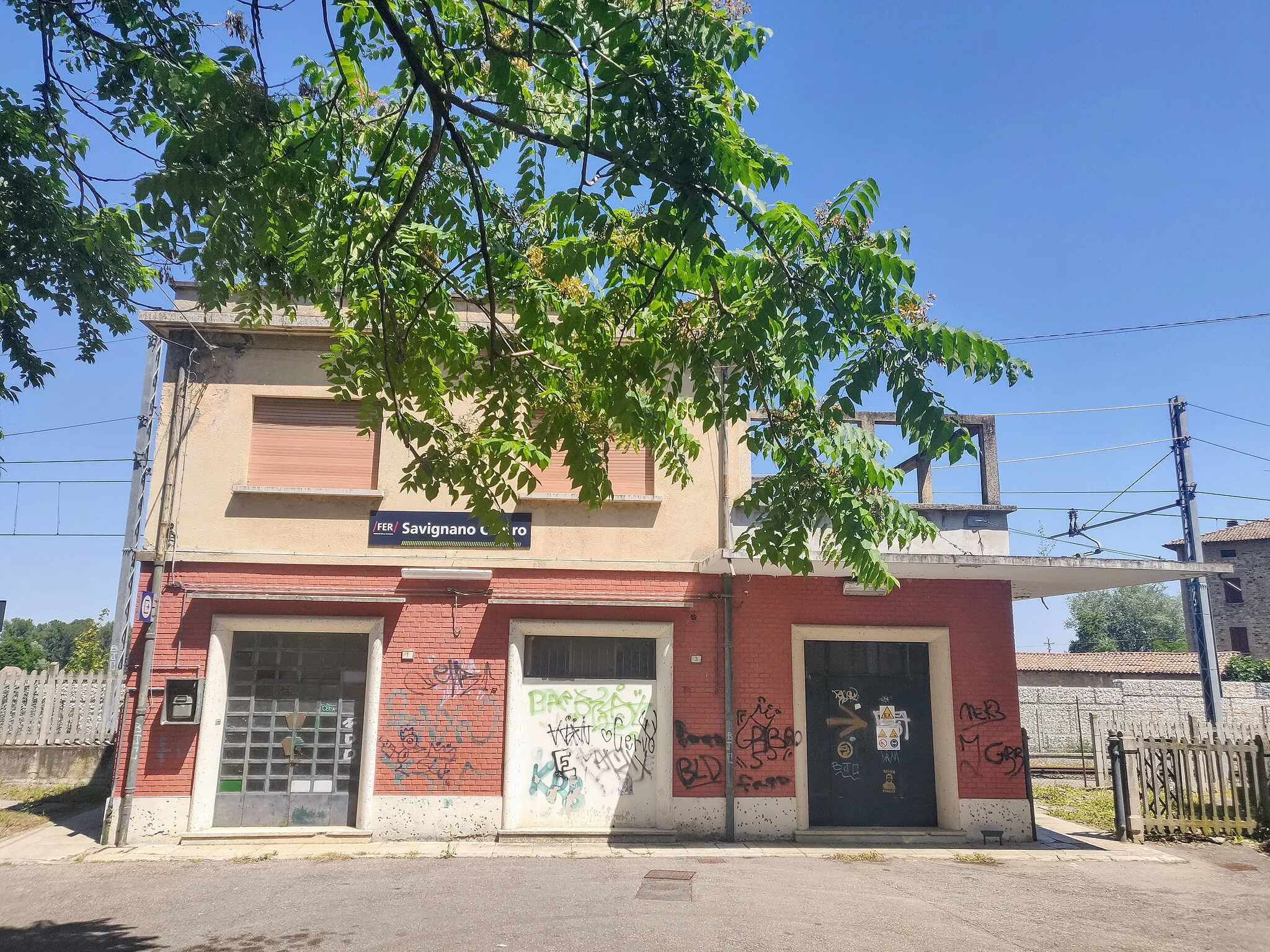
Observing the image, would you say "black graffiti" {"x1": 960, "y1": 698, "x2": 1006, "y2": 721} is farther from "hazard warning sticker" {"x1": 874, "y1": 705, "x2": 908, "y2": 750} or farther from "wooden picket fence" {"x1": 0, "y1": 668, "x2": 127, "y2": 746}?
"wooden picket fence" {"x1": 0, "y1": 668, "x2": 127, "y2": 746}

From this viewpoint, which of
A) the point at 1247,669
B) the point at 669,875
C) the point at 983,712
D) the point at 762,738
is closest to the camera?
the point at 669,875

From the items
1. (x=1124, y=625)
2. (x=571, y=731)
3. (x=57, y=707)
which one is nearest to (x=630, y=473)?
(x=571, y=731)

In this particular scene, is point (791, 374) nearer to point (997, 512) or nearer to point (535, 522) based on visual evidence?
point (535, 522)

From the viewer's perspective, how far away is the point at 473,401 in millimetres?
12445

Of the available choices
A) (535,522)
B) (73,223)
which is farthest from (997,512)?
(73,223)

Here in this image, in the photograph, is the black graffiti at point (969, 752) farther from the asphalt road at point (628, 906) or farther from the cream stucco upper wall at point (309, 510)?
the cream stucco upper wall at point (309, 510)

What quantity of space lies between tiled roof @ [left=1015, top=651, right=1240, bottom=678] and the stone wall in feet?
19.6

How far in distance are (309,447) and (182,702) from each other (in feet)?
11.9

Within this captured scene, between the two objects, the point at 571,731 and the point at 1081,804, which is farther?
the point at 1081,804

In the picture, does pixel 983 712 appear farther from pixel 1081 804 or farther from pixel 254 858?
pixel 254 858

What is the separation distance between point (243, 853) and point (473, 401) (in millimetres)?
6332

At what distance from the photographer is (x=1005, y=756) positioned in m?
12.2

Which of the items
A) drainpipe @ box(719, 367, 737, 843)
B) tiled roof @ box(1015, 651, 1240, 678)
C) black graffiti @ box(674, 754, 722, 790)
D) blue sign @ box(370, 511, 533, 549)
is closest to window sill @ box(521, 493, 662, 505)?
blue sign @ box(370, 511, 533, 549)

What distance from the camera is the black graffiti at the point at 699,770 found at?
11.8 m
